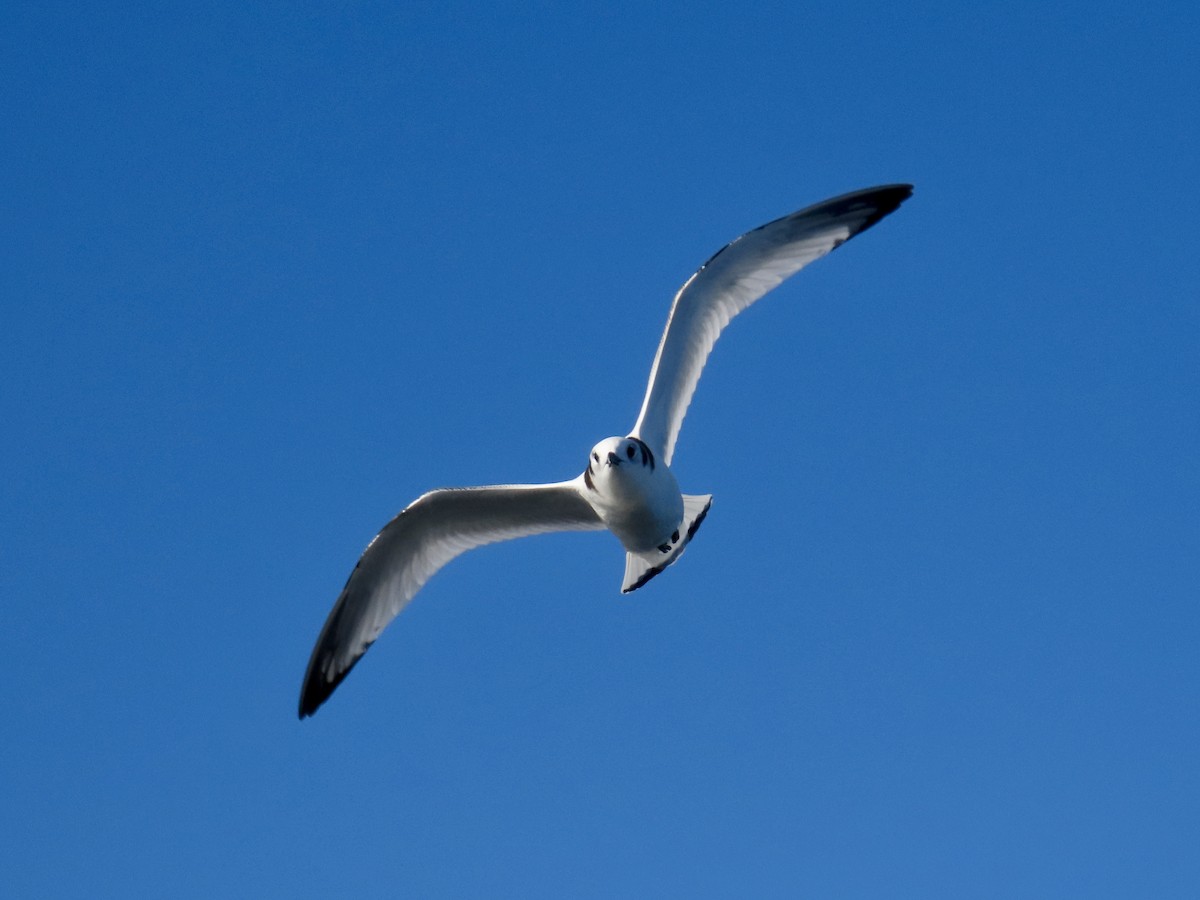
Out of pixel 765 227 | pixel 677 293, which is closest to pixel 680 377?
pixel 677 293

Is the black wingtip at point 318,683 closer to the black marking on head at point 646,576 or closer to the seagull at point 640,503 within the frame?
the seagull at point 640,503

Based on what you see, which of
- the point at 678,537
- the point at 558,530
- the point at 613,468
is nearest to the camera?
the point at 613,468

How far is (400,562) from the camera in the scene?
11.9m

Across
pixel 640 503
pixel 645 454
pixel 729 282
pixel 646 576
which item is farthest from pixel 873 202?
pixel 646 576

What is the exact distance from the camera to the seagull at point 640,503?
1091cm

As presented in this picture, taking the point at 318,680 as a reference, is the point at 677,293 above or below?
above

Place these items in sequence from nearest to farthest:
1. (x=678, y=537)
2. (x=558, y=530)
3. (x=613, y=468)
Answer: (x=613, y=468) < (x=678, y=537) < (x=558, y=530)

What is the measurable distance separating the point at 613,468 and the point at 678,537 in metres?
1.13

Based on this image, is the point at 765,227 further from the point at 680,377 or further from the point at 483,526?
the point at 483,526

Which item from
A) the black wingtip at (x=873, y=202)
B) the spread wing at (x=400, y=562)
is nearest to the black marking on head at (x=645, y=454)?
the spread wing at (x=400, y=562)

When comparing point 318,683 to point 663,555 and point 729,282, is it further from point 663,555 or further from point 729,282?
point 729,282

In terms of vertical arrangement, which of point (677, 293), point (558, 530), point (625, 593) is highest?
point (677, 293)

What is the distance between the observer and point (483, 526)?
11836mm

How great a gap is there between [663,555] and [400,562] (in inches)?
88.3
